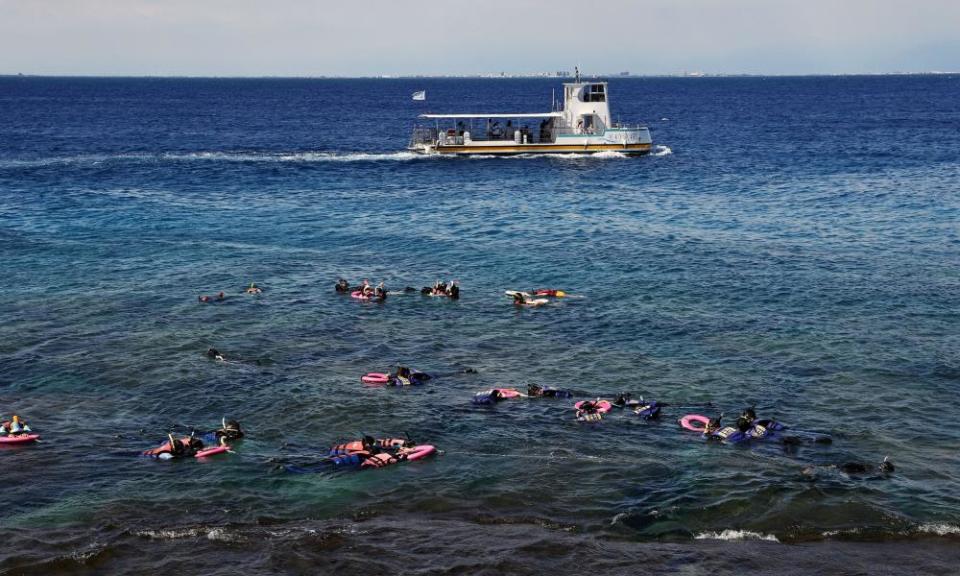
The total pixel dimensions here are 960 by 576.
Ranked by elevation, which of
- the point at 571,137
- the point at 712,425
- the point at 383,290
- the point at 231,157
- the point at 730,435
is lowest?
the point at 730,435

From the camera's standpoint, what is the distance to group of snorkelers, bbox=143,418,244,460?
36750 millimetres

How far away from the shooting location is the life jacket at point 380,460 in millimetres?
35969

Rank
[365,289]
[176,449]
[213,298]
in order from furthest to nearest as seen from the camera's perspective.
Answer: [213,298] → [365,289] → [176,449]

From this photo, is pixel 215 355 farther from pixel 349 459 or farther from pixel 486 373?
pixel 349 459

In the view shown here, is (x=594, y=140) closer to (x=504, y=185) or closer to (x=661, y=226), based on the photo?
(x=504, y=185)

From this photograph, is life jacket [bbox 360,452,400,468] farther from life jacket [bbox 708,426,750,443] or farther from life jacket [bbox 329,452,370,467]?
life jacket [bbox 708,426,750,443]

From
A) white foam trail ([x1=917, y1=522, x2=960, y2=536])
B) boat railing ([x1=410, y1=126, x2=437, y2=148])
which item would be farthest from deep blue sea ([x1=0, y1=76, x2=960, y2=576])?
boat railing ([x1=410, y1=126, x2=437, y2=148])

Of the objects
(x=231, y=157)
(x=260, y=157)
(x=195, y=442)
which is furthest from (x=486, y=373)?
(x=231, y=157)

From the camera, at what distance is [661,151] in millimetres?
133875

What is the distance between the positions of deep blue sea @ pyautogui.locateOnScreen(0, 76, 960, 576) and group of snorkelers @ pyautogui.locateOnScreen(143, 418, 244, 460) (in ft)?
2.36

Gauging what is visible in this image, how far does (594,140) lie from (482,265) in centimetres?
6108

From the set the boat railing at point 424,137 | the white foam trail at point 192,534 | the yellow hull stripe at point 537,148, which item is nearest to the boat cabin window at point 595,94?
the yellow hull stripe at point 537,148

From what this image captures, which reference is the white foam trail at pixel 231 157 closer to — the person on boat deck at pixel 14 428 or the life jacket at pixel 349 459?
the person on boat deck at pixel 14 428

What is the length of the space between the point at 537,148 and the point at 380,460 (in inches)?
3688
